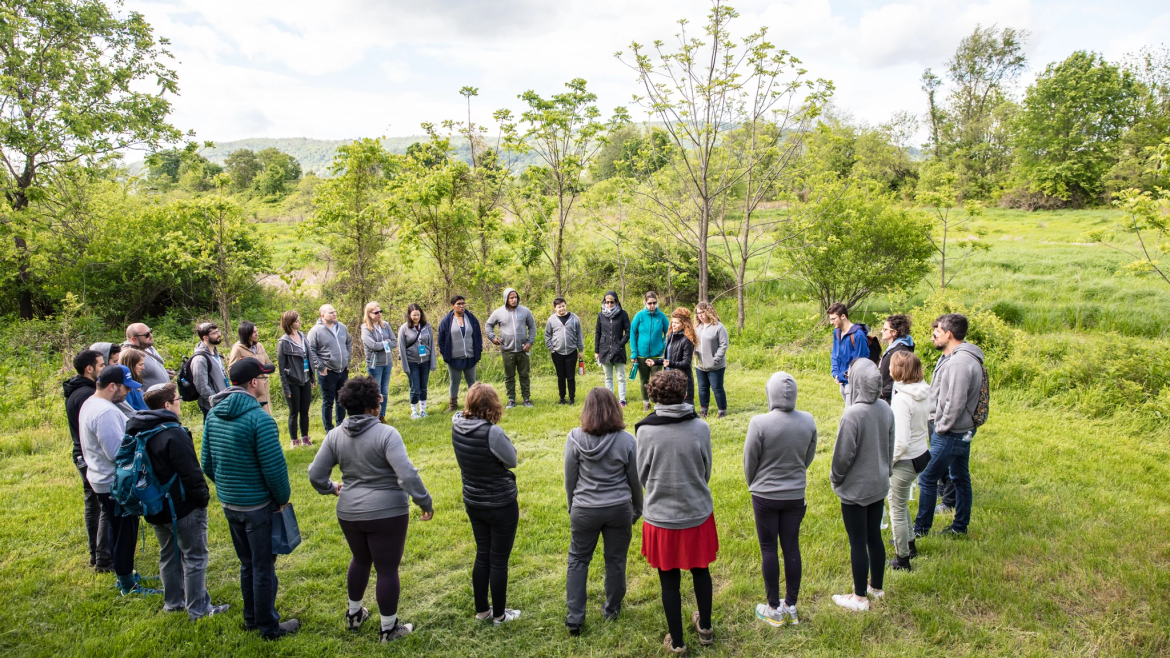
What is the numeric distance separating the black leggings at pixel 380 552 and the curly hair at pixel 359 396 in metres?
0.67

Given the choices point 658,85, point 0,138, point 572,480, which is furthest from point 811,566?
point 0,138

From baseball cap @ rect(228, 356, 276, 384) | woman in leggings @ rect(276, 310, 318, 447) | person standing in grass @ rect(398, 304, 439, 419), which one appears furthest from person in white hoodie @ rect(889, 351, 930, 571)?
woman in leggings @ rect(276, 310, 318, 447)

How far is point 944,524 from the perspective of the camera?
17.4ft

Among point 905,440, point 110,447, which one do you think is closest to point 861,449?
point 905,440

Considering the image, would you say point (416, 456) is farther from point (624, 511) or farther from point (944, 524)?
point (944, 524)

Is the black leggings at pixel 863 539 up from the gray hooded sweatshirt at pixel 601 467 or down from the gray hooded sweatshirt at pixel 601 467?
down

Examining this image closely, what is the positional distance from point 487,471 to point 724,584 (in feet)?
6.93

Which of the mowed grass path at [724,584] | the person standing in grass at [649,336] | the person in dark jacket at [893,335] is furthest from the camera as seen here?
the person standing in grass at [649,336]

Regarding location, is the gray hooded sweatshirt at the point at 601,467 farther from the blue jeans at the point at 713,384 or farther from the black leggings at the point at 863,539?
the blue jeans at the point at 713,384

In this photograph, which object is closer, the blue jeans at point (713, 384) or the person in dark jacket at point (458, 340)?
the blue jeans at point (713, 384)

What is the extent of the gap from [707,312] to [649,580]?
4352 millimetres

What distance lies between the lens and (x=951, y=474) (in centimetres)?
500

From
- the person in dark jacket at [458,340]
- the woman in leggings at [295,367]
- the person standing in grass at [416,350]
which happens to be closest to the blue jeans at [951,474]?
the person in dark jacket at [458,340]

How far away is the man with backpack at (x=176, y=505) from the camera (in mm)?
3766
